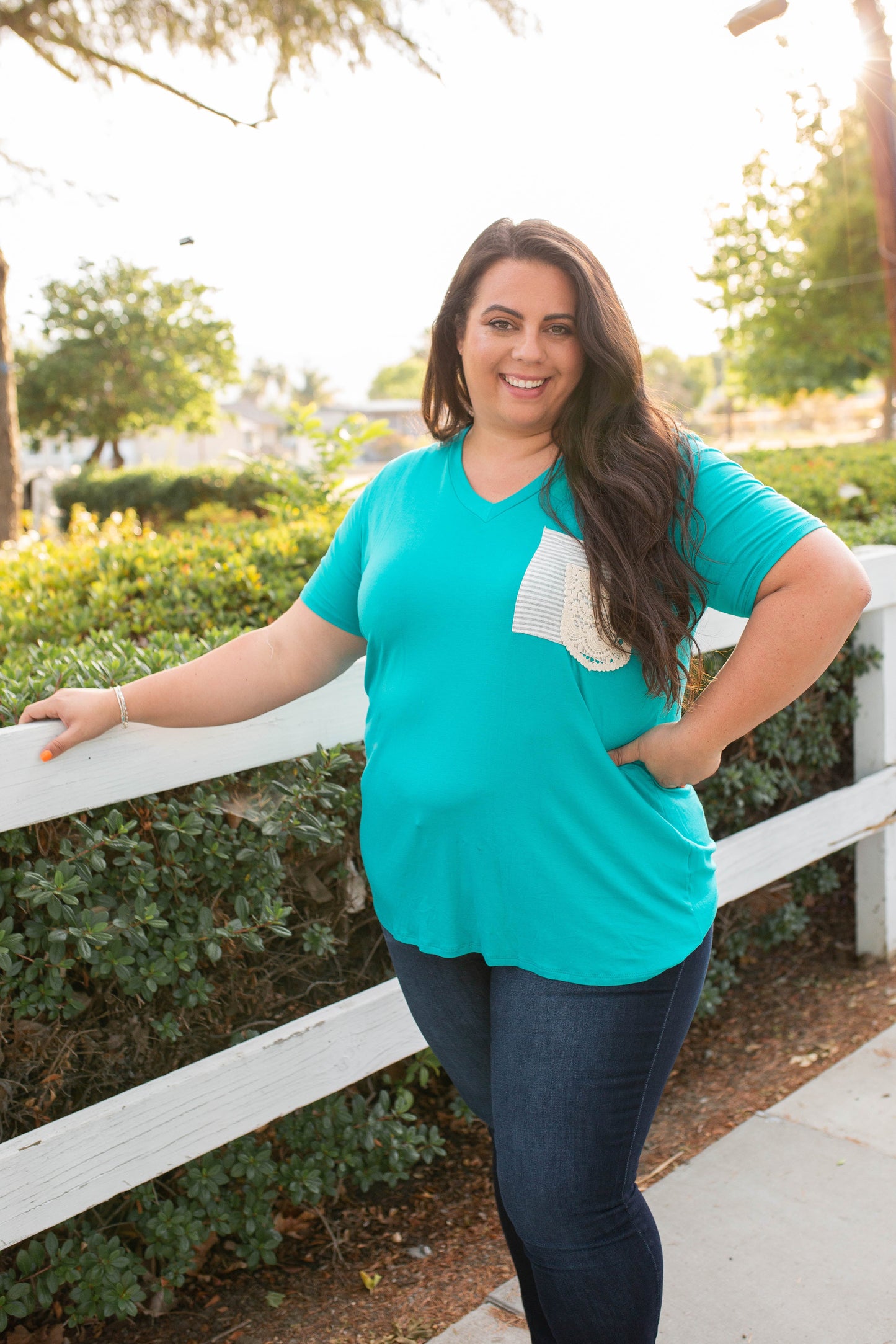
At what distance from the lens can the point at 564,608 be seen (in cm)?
158

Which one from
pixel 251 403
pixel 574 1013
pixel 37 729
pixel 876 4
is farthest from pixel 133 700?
pixel 251 403

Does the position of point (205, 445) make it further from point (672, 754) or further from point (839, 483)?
point (672, 754)

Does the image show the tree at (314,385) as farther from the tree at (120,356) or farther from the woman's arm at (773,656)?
the woman's arm at (773,656)

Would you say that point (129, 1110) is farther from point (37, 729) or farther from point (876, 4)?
point (876, 4)

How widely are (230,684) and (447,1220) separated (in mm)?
1502

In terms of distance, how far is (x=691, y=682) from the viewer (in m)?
1.80

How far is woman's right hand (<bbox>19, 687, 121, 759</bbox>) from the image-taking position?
186 centimetres

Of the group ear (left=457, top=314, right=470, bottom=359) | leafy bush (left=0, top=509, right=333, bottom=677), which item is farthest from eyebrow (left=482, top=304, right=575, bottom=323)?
leafy bush (left=0, top=509, right=333, bottom=677)

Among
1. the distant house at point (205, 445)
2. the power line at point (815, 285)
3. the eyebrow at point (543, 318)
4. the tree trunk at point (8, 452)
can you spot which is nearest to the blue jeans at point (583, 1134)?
the eyebrow at point (543, 318)

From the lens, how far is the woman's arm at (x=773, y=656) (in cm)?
154

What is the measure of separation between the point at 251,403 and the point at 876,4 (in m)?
115

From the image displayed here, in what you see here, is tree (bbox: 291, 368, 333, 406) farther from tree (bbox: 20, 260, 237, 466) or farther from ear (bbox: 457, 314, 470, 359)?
ear (bbox: 457, 314, 470, 359)

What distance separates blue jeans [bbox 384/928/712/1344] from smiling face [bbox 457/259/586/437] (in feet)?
2.84

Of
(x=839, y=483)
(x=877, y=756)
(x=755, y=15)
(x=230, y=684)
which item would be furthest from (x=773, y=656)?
(x=755, y=15)
